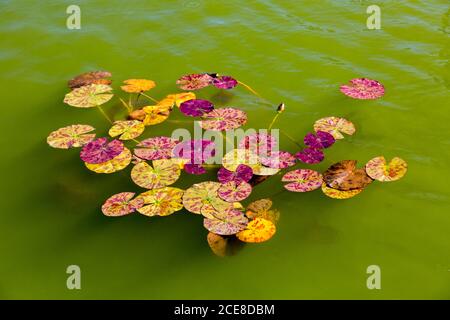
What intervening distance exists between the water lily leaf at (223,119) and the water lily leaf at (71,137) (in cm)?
85

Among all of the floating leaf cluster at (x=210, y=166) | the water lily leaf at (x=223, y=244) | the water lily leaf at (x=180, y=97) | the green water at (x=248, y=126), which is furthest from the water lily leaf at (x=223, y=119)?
the water lily leaf at (x=223, y=244)

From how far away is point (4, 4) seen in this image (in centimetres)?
516

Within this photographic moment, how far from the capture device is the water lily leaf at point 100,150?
3.16 metres

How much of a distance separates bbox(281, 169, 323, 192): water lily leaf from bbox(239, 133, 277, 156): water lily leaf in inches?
10.2

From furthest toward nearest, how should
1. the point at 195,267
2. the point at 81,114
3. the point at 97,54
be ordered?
1. the point at 97,54
2. the point at 81,114
3. the point at 195,267

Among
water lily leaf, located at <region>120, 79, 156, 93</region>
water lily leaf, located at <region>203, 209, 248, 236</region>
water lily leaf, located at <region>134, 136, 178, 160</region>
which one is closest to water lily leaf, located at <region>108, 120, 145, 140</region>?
water lily leaf, located at <region>134, 136, 178, 160</region>

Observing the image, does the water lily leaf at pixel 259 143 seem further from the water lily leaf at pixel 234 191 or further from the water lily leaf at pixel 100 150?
the water lily leaf at pixel 100 150

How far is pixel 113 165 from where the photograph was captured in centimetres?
312

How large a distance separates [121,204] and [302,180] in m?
1.15

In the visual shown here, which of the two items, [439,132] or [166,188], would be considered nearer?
[166,188]

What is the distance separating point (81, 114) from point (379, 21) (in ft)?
10.3

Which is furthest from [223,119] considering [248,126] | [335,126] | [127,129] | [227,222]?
[227,222]
